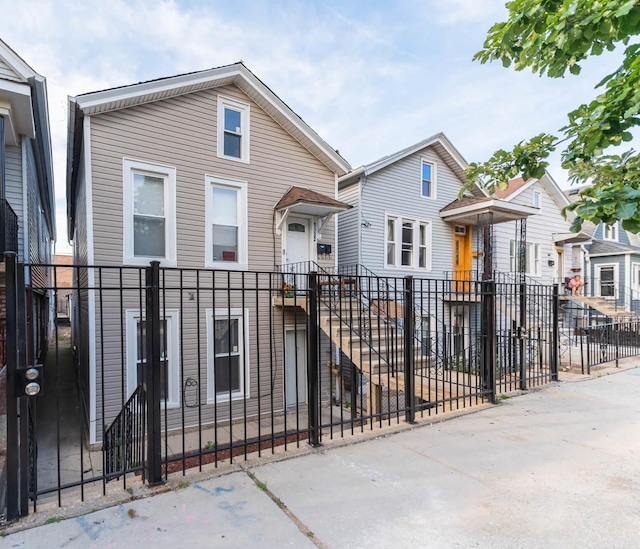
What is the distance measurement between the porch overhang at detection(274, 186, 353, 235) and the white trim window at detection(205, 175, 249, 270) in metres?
0.83

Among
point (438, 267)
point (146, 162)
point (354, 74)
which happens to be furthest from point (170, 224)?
point (438, 267)

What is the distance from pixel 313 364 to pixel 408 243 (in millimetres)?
9105

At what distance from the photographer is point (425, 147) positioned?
12062 mm

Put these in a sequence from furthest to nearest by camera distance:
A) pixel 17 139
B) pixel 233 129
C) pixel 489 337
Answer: pixel 233 129 < pixel 17 139 < pixel 489 337

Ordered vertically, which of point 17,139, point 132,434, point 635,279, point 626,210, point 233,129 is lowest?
point 132,434

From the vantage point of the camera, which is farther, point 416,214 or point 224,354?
point 416,214

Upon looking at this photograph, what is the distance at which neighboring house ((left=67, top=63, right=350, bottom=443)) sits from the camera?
7023 millimetres

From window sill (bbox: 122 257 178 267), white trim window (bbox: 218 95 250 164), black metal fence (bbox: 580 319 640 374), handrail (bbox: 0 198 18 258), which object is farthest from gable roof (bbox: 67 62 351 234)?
black metal fence (bbox: 580 319 640 374)

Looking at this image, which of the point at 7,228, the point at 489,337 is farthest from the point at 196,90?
the point at 489,337

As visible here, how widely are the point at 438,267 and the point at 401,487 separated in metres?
10.4

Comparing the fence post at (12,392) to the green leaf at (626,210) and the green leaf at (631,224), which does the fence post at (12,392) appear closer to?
the green leaf at (626,210)

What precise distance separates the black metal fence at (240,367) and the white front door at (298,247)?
28 centimetres

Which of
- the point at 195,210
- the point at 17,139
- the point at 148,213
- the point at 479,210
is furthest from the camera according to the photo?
the point at 479,210

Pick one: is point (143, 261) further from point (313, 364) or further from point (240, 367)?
point (313, 364)
